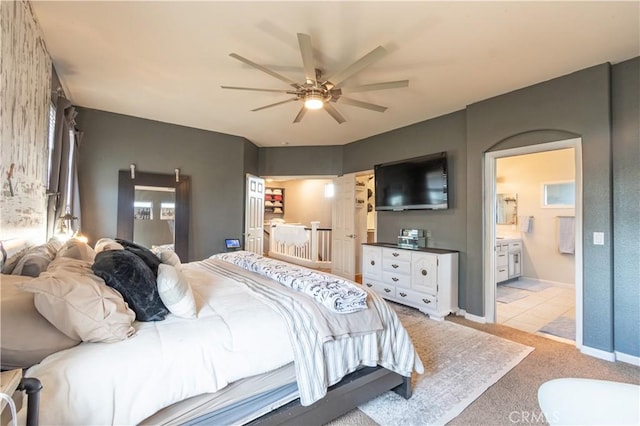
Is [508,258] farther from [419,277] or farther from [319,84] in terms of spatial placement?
[319,84]

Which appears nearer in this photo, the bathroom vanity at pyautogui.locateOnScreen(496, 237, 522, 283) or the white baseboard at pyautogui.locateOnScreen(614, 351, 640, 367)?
the white baseboard at pyautogui.locateOnScreen(614, 351, 640, 367)

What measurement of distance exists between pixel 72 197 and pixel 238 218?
2.27m

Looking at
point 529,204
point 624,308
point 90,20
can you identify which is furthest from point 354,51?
point 529,204

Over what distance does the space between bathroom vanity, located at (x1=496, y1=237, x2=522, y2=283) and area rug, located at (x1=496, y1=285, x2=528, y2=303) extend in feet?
0.63

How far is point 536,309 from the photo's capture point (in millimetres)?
4141

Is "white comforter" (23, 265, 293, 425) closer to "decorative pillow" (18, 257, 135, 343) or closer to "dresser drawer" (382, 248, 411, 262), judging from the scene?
"decorative pillow" (18, 257, 135, 343)

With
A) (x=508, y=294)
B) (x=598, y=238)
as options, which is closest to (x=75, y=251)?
(x=598, y=238)

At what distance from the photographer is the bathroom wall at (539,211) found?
5.45 meters

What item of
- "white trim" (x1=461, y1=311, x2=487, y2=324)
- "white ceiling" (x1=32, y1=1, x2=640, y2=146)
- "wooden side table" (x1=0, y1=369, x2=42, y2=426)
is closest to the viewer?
"wooden side table" (x1=0, y1=369, x2=42, y2=426)

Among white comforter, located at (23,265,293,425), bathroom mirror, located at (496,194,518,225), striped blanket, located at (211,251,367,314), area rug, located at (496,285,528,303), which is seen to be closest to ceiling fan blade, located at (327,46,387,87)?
striped blanket, located at (211,251,367,314)

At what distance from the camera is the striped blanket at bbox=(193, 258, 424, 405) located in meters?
1.57

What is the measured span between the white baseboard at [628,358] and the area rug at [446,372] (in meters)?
0.68

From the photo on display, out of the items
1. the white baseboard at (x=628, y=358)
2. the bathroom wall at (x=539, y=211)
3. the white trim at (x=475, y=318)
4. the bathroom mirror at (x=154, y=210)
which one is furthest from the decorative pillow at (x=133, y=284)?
the bathroom wall at (x=539, y=211)

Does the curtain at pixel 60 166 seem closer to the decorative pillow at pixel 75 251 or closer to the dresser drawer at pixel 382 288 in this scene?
the decorative pillow at pixel 75 251
